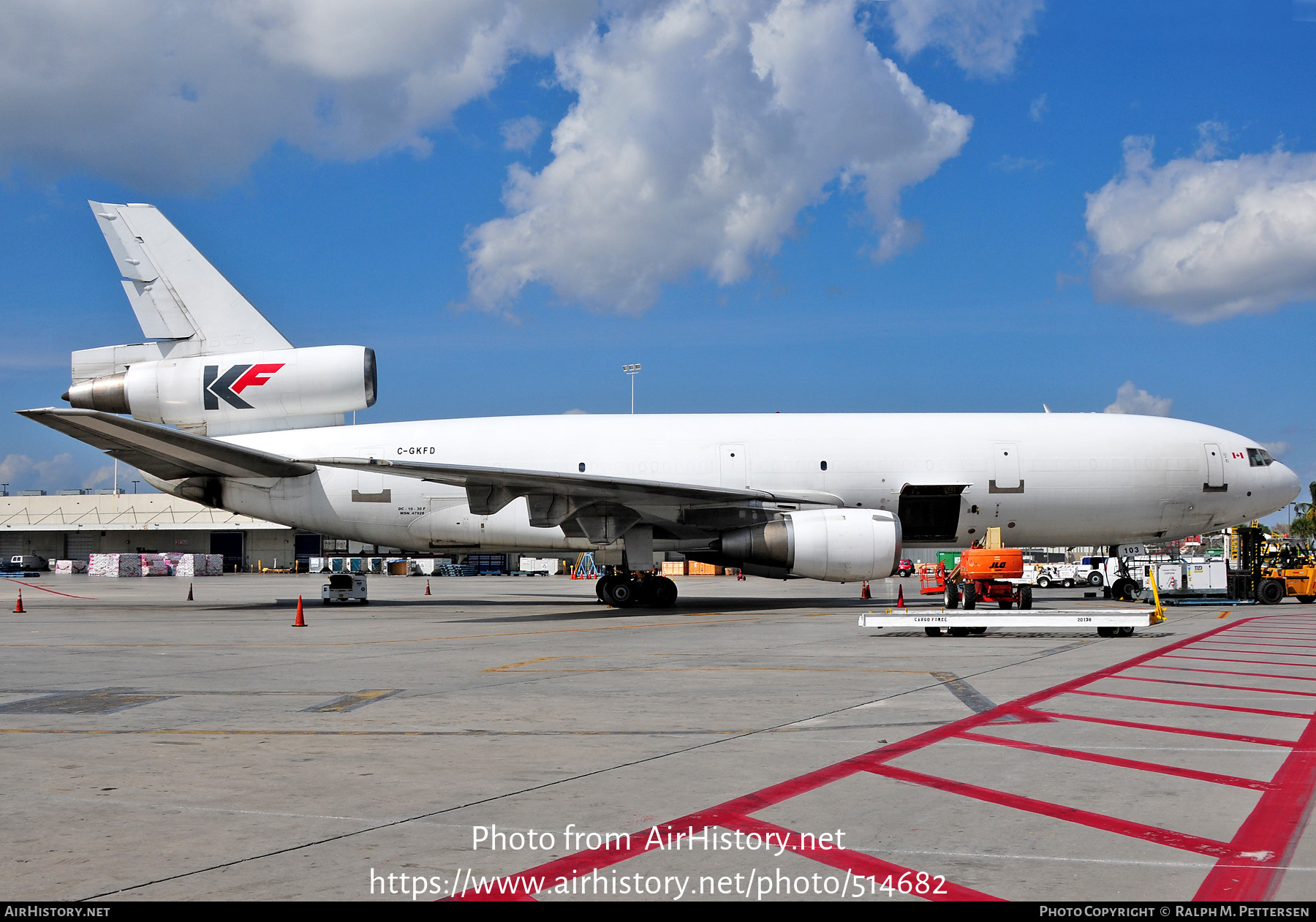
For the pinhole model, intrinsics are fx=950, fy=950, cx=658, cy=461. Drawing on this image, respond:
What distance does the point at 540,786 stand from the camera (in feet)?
17.4

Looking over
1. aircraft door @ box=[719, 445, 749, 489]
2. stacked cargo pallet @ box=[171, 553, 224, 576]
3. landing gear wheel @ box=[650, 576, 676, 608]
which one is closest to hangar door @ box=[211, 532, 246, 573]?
stacked cargo pallet @ box=[171, 553, 224, 576]

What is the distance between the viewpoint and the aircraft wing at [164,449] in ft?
62.0

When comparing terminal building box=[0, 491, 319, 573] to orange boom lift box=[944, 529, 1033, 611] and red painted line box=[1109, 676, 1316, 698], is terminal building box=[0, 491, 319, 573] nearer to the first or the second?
orange boom lift box=[944, 529, 1033, 611]

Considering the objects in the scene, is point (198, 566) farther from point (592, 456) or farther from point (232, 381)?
point (592, 456)

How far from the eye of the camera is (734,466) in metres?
22.5

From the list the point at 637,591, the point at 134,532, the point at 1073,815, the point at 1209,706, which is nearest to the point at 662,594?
the point at 637,591

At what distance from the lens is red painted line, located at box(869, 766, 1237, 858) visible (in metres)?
4.14

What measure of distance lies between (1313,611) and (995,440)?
25.7 ft

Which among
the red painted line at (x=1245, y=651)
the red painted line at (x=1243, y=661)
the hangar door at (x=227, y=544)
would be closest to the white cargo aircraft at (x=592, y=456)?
the red painted line at (x=1245, y=651)

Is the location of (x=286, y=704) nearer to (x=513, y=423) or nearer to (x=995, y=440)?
(x=513, y=423)

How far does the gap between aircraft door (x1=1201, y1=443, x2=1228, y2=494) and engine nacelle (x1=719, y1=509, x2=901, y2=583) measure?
354 inches

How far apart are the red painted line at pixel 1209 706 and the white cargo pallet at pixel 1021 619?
228 inches

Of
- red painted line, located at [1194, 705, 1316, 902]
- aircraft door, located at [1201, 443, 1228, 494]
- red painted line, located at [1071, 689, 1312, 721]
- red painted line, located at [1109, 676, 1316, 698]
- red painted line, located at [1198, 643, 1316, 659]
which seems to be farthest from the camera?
aircraft door, located at [1201, 443, 1228, 494]

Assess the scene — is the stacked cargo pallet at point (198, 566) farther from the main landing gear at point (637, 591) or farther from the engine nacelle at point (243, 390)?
the main landing gear at point (637, 591)
